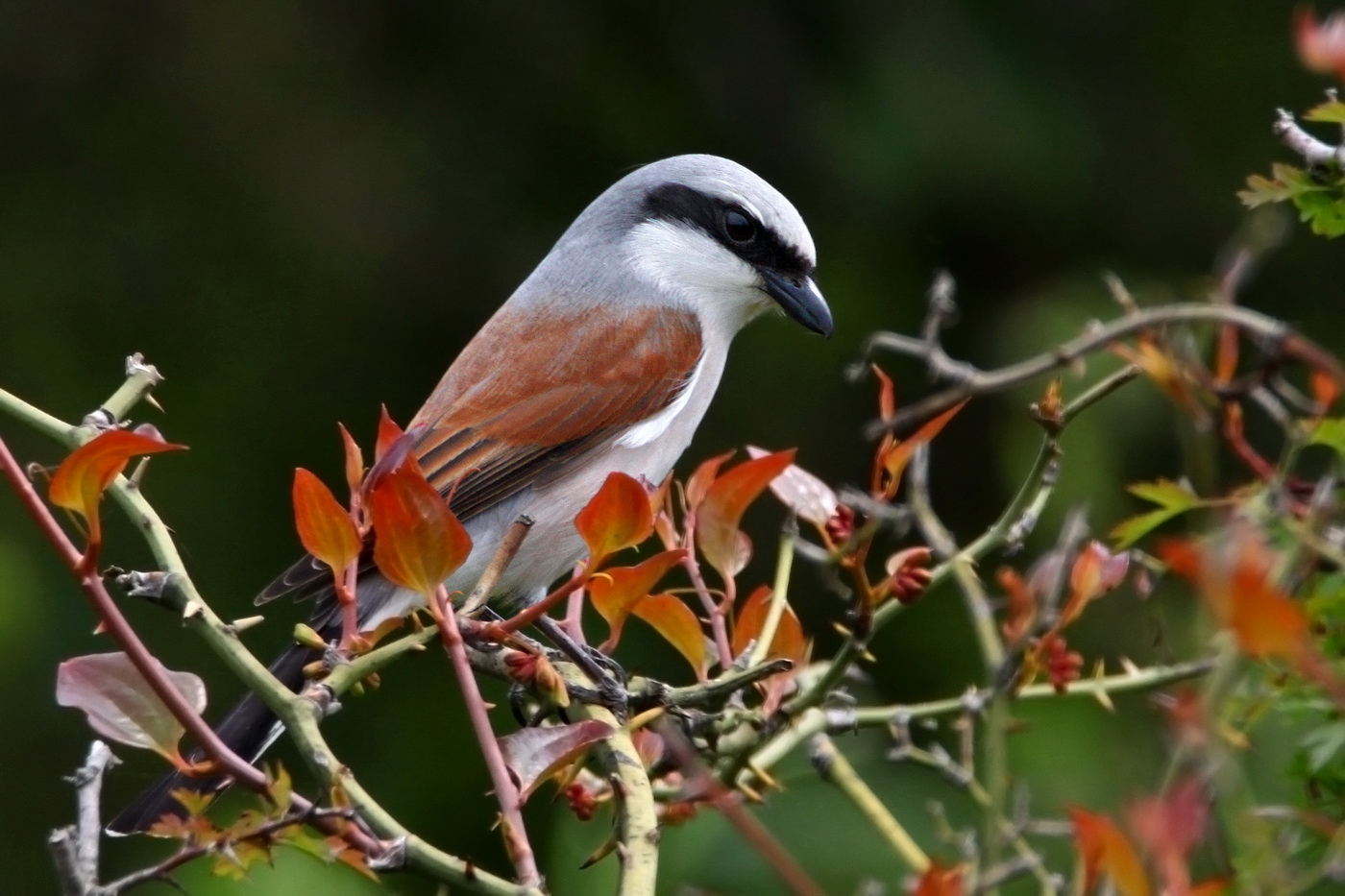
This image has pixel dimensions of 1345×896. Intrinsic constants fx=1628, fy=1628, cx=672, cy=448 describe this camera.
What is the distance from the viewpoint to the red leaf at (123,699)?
1265 millimetres

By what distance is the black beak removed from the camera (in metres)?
3.01

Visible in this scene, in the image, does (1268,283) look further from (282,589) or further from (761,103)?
(282,589)

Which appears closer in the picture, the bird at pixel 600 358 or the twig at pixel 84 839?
the twig at pixel 84 839

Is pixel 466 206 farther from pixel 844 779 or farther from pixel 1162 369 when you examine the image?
pixel 1162 369

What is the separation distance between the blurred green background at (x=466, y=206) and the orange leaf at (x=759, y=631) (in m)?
2.65

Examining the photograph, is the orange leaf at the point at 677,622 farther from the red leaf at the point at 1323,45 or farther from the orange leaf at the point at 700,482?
the red leaf at the point at 1323,45

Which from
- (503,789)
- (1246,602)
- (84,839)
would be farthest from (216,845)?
(1246,602)

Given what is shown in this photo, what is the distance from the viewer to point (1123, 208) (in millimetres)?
5062

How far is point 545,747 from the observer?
1271mm

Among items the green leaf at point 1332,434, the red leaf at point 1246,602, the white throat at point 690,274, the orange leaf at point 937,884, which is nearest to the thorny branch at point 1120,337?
the green leaf at point 1332,434

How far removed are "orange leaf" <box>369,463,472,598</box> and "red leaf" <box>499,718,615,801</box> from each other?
0.14 meters

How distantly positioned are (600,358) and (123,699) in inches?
70.4

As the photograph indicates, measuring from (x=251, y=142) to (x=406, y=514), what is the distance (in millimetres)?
4257

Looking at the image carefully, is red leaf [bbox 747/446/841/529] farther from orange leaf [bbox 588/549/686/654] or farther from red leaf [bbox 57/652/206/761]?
red leaf [bbox 57/652/206/761]
